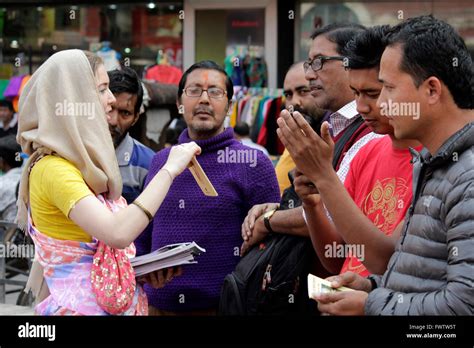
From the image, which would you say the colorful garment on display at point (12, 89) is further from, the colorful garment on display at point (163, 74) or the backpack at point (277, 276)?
the backpack at point (277, 276)

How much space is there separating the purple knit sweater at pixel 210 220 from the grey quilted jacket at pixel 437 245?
1417 mm

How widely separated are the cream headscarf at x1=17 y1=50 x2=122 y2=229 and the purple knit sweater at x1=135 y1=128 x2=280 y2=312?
0.84 meters

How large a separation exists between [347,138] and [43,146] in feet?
4.01

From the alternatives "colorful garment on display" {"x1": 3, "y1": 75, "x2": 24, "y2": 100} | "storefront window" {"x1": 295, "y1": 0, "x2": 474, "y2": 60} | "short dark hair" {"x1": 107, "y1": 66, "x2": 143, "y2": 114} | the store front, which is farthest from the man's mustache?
"colorful garment on display" {"x1": 3, "y1": 75, "x2": 24, "y2": 100}

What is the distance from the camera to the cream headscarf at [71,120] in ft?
9.78

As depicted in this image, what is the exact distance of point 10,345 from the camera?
9.32ft

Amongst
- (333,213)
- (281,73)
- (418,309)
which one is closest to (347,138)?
(333,213)

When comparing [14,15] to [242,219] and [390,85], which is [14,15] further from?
[390,85]

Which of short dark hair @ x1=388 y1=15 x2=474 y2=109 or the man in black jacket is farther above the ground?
short dark hair @ x1=388 y1=15 x2=474 y2=109

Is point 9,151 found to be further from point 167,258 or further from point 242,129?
point 167,258

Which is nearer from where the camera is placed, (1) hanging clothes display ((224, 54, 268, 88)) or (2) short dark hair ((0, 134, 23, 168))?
(2) short dark hair ((0, 134, 23, 168))

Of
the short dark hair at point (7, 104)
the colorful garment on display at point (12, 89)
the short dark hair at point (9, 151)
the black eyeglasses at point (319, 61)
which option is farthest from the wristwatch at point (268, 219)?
the colorful garment on display at point (12, 89)

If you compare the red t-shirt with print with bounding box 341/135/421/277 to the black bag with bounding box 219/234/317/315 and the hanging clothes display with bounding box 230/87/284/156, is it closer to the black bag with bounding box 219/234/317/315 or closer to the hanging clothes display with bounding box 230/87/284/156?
the black bag with bounding box 219/234/317/315

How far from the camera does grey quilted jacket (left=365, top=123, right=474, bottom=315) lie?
2250 mm
